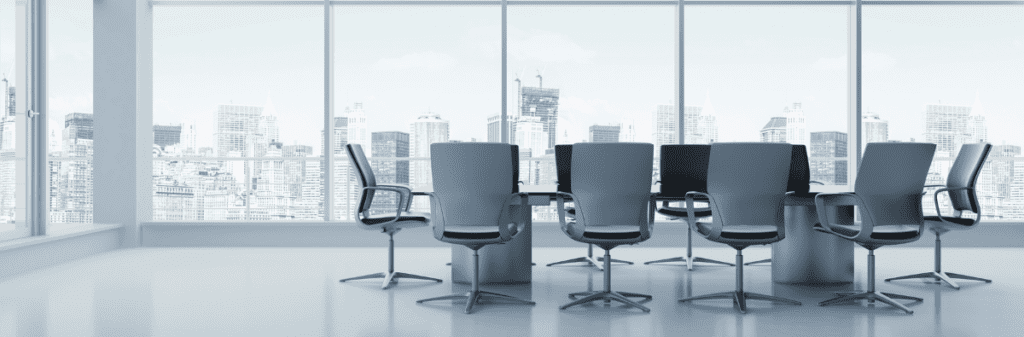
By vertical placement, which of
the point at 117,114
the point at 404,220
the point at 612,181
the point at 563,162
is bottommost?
the point at 404,220

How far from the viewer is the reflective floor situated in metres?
3.35

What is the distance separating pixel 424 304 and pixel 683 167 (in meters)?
2.12

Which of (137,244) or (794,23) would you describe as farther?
(794,23)

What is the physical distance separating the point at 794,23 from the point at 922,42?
1.34 metres

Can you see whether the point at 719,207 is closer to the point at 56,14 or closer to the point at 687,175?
the point at 687,175

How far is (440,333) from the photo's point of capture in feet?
10.7

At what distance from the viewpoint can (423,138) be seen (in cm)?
717

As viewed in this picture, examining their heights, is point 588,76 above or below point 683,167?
above

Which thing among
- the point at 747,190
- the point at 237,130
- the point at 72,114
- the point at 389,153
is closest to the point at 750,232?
the point at 747,190

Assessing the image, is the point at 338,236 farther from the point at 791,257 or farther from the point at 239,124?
the point at 791,257

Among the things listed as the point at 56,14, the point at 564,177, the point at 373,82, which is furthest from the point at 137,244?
the point at 564,177

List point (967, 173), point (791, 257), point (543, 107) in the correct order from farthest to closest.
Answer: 1. point (543, 107)
2. point (791, 257)
3. point (967, 173)

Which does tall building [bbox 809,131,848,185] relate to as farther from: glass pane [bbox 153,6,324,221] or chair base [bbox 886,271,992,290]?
glass pane [bbox 153,6,324,221]

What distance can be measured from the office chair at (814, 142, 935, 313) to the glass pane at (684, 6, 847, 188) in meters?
3.41
